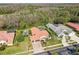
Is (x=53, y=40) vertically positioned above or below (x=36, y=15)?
below

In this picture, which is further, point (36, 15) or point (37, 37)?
point (36, 15)

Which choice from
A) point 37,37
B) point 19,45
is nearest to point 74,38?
point 37,37

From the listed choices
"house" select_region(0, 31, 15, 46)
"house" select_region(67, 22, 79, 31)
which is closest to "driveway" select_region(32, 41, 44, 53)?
"house" select_region(0, 31, 15, 46)

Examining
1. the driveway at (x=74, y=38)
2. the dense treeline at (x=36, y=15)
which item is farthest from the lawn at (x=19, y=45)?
the driveway at (x=74, y=38)

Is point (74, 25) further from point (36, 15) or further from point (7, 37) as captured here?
point (7, 37)

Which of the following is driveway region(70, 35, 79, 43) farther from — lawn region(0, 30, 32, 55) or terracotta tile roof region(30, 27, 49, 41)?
lawn region(0, 30, 32, 55)

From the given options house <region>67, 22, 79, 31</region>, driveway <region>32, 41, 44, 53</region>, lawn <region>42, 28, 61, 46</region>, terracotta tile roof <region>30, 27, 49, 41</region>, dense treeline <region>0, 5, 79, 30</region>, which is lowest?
driveway <region>32, 41, 44, 53</region>
